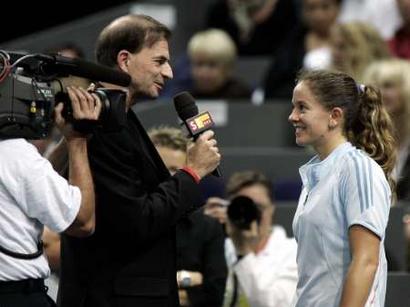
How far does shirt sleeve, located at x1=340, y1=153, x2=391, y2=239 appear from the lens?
146 inches

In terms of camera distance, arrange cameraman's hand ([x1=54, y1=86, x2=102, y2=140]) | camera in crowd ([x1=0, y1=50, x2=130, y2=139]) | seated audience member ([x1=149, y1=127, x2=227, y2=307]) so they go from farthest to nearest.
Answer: seated audience member ([x1=149, y1=127, x2=227, y2=307]), cameraman's hand ([x1=54, y1=86, x2=102, y2=140]), camera in crowd ([x1=0, y1=50, x2=130, y2=139])

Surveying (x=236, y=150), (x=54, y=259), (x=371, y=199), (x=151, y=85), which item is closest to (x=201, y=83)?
(x=236, y=150)

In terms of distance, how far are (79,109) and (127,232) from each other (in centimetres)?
45

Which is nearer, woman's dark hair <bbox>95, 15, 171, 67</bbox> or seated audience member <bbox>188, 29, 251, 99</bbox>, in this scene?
woman's dark hair <bbox>95, 15, 171, 67</bbox>

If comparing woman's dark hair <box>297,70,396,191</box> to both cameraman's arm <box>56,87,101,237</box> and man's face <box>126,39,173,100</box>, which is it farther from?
cameraman's arm <box>56,87,101,237</box>

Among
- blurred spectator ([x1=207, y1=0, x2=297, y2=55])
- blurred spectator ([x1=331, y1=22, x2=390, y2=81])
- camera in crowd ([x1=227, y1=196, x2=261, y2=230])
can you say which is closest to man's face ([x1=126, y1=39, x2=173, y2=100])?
camera in crowd ([x1=227, y1=196, x2=261, y2=230])

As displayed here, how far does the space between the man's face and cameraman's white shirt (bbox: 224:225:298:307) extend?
132cm

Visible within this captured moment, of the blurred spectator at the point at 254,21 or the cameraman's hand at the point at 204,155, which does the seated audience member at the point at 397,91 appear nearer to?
the blurred spectator at the point at 254,21


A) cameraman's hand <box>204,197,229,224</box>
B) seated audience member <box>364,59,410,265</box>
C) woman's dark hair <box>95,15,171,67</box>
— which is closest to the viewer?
woman's dark hair <box>95,15,171,67</box>

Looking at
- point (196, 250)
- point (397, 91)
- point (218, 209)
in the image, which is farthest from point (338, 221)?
point (397, 91)

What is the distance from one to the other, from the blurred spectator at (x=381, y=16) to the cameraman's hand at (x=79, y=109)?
4809 mm

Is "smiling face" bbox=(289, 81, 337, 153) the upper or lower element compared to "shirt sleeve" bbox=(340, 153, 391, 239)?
upper

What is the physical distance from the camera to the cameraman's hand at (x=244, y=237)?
17.5 feet

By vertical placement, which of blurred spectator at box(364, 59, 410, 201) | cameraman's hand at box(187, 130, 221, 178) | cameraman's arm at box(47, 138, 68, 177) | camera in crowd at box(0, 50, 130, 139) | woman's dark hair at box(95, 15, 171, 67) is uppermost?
woman's dark hair at box(95, 15, 171, 67)
